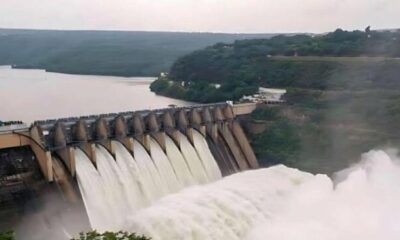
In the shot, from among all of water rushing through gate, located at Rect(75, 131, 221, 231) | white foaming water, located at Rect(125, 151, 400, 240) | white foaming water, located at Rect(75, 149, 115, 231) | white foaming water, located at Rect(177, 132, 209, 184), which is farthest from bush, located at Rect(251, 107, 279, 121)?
white foaming water, located at Rect(75, 149, 115, 231)

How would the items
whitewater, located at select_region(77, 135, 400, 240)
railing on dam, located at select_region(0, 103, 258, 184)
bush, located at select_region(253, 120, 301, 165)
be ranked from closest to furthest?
whitewater, located at select_region(77, 135, 400, 240), railing on dam, located at select_region(0, 103, 258, 184), bush, located at select_region(253, 120, 301, 165)

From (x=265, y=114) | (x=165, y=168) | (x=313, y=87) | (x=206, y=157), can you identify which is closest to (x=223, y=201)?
(x=165, y=168)

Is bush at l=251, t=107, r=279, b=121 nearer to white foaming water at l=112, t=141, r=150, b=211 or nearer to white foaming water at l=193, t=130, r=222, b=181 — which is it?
white foaming water at l=193, t=130, r=222, b=181

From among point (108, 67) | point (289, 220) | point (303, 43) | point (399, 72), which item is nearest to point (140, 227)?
point (289, 220)

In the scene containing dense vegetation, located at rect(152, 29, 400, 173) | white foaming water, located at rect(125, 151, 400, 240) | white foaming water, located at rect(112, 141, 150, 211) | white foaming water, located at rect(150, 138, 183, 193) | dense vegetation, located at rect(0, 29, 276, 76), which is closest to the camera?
white foaming water, located at rect(125, 151, 400, 240)

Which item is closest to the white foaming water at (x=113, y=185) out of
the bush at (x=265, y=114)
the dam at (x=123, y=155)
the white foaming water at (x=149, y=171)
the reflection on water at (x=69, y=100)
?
the dam at (x=123, y=155)

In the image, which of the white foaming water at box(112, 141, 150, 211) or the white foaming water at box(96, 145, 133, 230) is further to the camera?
the white foaming water at box(112, 141, 150, 211)
